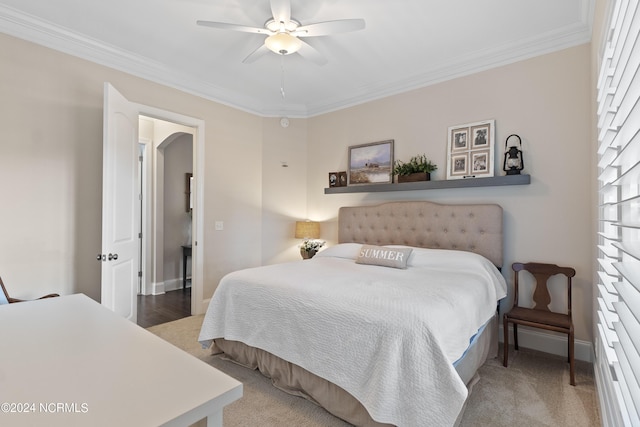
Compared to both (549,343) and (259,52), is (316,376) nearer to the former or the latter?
(549,343)

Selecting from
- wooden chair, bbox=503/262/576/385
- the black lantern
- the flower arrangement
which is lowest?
wooden chair, bbox=503/262/576/385

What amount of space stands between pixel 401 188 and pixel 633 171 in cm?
272

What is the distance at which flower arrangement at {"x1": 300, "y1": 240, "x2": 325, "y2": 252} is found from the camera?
14.3ft

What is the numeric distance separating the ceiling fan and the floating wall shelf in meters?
1.64

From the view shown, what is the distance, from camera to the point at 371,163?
4.05 meters

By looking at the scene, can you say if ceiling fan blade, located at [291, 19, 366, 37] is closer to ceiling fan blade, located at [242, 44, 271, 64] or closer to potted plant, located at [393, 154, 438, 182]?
ceiling fan blade, located at [242, 44, 271, 64]

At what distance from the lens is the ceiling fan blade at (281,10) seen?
7.12 feet

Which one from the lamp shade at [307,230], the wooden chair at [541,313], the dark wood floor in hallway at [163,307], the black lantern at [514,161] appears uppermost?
the black lantern at [514,161]

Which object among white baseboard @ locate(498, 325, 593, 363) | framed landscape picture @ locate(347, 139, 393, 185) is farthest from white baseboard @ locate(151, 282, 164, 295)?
white baseboard @ locate(498, 325, 593, 363)

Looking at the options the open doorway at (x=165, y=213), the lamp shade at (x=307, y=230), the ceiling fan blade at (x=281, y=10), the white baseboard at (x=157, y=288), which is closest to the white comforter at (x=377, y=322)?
the lamp shade at (x=307, y=230)

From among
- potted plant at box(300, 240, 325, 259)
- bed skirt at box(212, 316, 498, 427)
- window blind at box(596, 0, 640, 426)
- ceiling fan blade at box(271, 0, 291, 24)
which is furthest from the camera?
potted plant at box(300, 240, 325, 259)

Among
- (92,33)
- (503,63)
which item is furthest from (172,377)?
(503,63)

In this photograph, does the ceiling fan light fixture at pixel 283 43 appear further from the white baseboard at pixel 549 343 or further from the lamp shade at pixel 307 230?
the white baseboard at pixel 549 343

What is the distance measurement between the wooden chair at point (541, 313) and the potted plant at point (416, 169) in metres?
1.24
